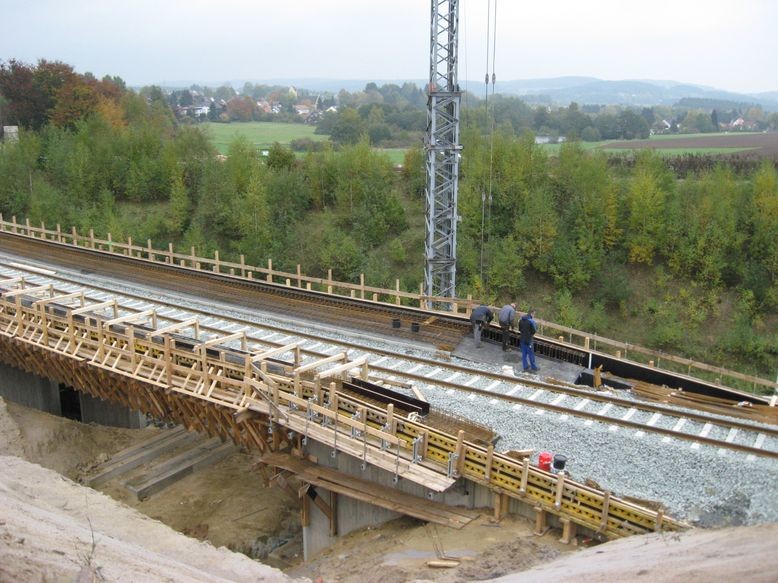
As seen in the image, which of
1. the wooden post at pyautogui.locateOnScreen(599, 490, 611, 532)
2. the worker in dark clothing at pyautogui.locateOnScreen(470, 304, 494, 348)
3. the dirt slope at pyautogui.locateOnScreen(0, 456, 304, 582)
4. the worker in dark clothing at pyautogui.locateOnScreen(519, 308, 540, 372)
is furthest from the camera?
the worker in dark clothing at pyautogui.locateOnScreen(470, 304, 494, 348)

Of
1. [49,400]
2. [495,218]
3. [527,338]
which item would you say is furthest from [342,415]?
[495,218]

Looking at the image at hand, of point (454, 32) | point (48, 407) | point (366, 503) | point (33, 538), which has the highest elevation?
point (454, 32)

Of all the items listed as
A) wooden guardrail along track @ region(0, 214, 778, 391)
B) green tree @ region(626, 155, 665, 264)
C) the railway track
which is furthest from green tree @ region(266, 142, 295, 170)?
the railway track

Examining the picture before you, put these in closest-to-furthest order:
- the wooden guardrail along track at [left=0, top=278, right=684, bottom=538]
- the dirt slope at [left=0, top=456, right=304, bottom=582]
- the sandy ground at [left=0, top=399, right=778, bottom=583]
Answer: the sandy ground at [left=0, top=399, right=778, bottom=583] < the dirt slope at [left=0, top=456, right=304, bottom=582] < the wooden guardrail along track at [left=0, top=278, right=684, bottom=538]

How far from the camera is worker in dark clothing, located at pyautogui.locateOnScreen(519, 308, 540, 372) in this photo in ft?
52.6

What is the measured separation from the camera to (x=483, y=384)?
15.1 metres

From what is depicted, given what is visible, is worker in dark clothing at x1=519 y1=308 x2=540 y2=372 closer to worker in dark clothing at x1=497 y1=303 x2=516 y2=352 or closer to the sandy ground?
worker in dark clothing at x1=497 y1=303 x2=516 y2=352

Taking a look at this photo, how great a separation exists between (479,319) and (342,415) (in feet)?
20.3

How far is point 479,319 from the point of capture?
17.9 m

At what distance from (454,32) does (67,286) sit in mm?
16047

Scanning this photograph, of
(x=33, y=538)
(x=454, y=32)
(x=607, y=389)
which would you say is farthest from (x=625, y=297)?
(x=33, y=538)

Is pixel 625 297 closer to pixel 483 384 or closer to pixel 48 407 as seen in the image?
pixel 483 384

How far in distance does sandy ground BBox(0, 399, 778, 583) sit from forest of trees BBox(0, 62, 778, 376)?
17.8 m

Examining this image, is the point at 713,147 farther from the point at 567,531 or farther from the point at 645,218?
→ the point at 567,531
